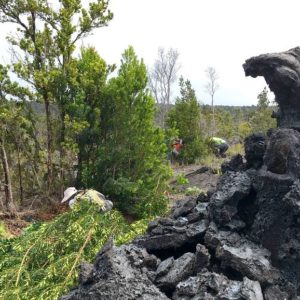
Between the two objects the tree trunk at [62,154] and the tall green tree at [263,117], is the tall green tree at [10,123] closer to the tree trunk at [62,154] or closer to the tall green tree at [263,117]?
the tree trunk at [62,154]

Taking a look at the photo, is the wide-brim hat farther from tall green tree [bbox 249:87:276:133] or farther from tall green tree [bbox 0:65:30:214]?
tall green tree [bbox 249:87:276:133]

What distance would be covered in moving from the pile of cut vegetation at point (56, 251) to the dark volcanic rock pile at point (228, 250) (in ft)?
2.41

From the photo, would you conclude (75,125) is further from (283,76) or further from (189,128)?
(189,128)

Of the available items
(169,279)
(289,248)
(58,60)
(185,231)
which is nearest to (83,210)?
(185,231)

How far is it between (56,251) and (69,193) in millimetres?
3384

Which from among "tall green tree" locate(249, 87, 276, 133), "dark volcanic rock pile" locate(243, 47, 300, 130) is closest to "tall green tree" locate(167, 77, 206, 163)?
"tall green tree" locate(249, 87, 276, 133)

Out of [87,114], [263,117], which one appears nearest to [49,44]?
[87,114]

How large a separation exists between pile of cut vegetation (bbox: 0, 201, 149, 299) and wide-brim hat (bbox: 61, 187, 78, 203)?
214 centimetres

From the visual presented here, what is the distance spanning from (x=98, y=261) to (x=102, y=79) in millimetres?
5553

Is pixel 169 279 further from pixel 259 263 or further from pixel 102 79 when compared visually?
pixel 102 79

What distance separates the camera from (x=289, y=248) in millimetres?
3457

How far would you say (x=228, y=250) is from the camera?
11.1 feet

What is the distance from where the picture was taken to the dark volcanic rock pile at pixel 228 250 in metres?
3.12

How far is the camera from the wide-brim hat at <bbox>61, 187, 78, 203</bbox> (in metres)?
8.05
